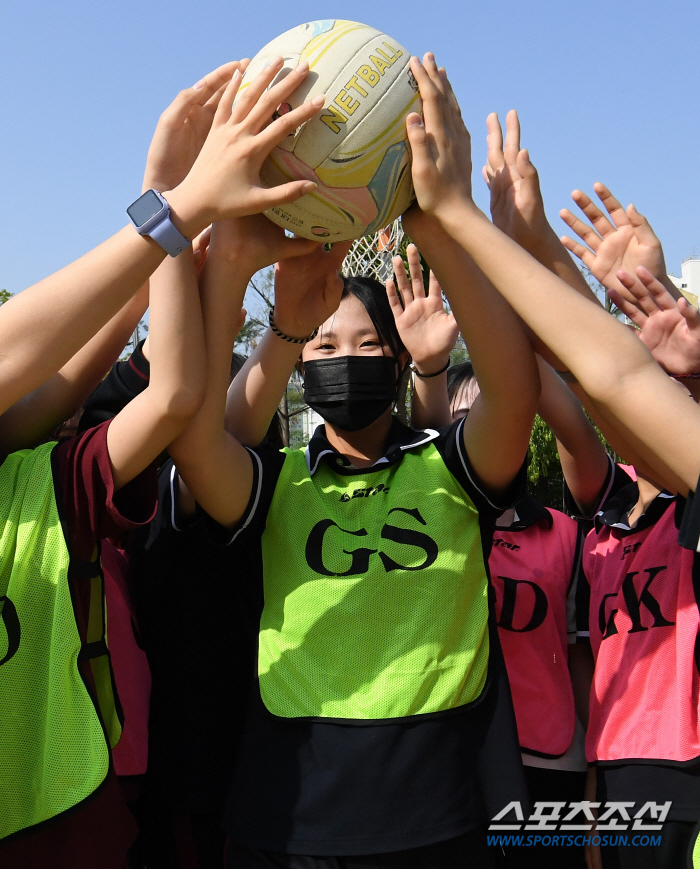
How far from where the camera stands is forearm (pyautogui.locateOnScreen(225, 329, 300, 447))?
2.81 meters

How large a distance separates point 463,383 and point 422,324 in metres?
1.15

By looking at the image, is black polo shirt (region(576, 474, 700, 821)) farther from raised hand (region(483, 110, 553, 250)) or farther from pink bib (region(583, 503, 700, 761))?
raised hand (region(483, 110, 553, 250))

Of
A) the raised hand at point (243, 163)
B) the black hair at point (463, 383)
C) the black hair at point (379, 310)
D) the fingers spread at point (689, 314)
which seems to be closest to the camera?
the raised hand at point (243, 163)

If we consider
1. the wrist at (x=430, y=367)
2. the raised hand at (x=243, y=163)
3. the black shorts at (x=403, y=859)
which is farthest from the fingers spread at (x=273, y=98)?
the black shorts at (x=403, y=859)

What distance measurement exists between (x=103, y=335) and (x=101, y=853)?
5.12 ft

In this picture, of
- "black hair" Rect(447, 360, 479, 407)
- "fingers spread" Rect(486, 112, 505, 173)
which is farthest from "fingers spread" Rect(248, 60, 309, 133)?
"black hair" Rect(447, 360, 479, 407)

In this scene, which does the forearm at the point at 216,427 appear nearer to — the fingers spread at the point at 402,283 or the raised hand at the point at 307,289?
the raised hand at the point at 307,289

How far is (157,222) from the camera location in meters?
2.08

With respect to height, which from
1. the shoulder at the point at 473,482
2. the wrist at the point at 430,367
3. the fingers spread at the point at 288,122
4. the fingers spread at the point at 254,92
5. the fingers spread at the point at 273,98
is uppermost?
the fingers spread at the point at 254,92

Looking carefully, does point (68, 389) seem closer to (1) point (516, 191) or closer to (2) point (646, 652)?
(1) point (516, 191)

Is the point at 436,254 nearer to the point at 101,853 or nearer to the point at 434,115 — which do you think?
the point at 434,115

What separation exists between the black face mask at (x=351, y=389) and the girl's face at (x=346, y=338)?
0.23 feet

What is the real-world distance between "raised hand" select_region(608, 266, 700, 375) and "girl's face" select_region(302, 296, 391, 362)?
0.85 m

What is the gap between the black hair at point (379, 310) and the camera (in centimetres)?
298
